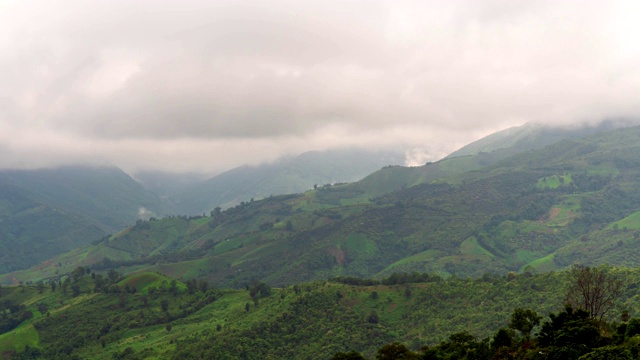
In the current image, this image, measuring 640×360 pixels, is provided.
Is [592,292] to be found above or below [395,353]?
above

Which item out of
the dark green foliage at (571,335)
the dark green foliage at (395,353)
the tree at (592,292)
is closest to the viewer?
the dark green foliage at (571,335)

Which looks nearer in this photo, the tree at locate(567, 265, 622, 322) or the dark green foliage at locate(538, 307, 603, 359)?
the dark green foliage at locate(538, 307, 603, 359)

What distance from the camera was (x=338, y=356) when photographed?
361ft

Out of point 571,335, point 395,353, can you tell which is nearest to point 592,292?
point 571,335

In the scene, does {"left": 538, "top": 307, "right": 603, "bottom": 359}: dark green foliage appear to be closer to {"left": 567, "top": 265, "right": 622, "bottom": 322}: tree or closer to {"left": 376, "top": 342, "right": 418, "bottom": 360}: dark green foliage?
{"left": 567, "top": 265, "right": 622, "bottom": 322}: tree

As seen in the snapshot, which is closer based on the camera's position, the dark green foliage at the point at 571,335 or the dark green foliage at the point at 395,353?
the dark green foliage at the point at 571,335

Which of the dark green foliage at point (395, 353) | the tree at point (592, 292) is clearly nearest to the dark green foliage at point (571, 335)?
the tree at point (592, 292)

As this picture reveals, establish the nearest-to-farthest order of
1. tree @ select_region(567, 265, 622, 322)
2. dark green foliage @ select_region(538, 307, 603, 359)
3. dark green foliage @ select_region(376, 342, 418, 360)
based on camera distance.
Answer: dark green foliage @ select_region(538, 307, 603, 359) → tree @ select_region(567, 265, 622, 322) → dark green foliage @ select_region(376, 342, 418, 360)

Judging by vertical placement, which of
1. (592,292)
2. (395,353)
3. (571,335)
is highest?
(571,335)

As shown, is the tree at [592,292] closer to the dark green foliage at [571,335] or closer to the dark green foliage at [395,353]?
the dark green foliage at [571,335]

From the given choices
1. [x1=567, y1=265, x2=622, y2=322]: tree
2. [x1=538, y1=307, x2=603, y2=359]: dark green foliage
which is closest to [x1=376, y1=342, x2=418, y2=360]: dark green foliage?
[x1=538, y1=307, x2=603, y2=359]: dark green foliage

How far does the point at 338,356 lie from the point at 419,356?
59.4 feet

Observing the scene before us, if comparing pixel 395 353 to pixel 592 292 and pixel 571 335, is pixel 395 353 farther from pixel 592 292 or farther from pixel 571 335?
pixel 592 292

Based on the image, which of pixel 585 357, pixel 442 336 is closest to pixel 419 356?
pixel 585 357
